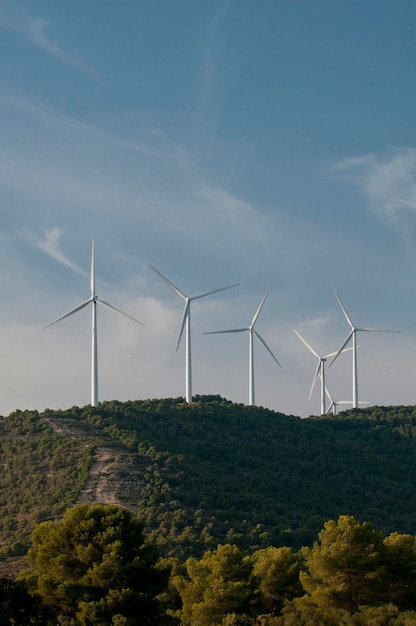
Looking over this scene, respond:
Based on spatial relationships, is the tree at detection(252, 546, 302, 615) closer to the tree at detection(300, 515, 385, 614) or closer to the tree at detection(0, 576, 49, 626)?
the tree at detection(300, 515, 385, 614)

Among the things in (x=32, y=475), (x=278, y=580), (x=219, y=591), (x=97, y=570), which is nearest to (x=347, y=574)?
(x=278, y=580)

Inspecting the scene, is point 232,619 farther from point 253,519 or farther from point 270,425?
point 270,425

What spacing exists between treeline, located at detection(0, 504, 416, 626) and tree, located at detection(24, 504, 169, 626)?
0.07m

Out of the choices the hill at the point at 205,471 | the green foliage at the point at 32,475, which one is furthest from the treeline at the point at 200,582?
the green foliage at the point at 32,475

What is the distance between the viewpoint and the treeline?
5503 cm

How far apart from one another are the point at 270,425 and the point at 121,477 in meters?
44.6

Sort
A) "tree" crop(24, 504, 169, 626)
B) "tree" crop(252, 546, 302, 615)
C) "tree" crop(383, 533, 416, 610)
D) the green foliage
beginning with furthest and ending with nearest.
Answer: the green foliage
"tree" crop(252, 546, 302, 615)
"tree" crop(383, 533, 416, 610)
"tree" crop(24, 504, 169, 626)

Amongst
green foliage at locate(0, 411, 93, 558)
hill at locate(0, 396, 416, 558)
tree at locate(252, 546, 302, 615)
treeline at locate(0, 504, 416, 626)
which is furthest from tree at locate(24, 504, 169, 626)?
hill at locate(0, 396, 416, 558)

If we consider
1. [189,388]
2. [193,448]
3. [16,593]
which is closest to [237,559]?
[16,593]

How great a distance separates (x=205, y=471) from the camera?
12150 centimetres

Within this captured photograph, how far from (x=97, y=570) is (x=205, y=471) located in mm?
66327

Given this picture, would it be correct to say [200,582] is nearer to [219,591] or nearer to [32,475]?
[219,591]

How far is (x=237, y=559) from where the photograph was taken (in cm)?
6375

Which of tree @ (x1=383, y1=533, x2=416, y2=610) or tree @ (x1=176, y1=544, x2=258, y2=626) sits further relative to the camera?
tree @ (x1=383, y1=533, x2=416, y2=610)
